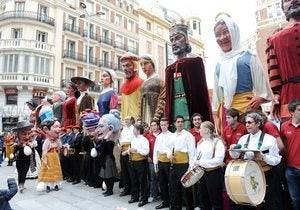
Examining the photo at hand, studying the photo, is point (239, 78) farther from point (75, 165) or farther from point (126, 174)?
point (75, 165)

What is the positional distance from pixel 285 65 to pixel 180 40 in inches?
77.7

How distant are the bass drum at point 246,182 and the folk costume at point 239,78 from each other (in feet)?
3.62

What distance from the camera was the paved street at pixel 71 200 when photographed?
5.11 m

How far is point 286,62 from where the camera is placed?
3838mm

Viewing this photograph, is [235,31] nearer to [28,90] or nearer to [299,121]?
[299,121]

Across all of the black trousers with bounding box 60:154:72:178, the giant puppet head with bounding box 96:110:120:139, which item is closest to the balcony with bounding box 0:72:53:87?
the black trousers with bounding box 60:154:72:178

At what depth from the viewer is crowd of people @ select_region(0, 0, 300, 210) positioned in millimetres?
3611

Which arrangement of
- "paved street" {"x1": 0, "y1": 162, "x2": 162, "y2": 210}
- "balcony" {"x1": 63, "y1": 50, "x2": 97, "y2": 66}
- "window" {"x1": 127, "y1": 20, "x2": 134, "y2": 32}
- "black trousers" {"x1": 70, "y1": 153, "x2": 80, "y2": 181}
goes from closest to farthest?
"paved street" {"x1": 0, "y1": 162, "x2": 162, "y2": 210} < "black trousers" {"x1": 70, "y1": 153, "x2": 80, "y2": 181} < "balcony" {"x1": 63, "y1": 50, "x2": 97, "y2": 66} < "window" {"x1": 127, "y1": 20, "x2": 134, "y2": 32}

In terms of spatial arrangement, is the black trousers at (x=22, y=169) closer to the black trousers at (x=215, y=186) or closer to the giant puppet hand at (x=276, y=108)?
the black trousers at (x=215, y=186)

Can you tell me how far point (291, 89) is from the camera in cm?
380

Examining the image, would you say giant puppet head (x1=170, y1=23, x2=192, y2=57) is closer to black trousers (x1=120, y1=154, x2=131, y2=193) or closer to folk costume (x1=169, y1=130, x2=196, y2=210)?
folk costume (x1=169, y1=130, x2=196, y2=210)

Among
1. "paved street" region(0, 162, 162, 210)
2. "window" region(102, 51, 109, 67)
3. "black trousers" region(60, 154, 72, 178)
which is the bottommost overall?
"paved street" region(0, 162, 162, 210)

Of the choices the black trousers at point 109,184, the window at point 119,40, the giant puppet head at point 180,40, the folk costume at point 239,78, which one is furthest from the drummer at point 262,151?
the window at point 119,40

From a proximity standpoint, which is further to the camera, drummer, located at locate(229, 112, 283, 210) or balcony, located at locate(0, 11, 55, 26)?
balcony, located at locate(0, 11, 55, 26)
